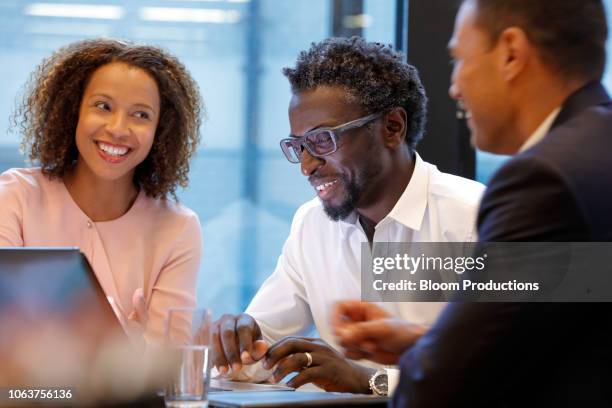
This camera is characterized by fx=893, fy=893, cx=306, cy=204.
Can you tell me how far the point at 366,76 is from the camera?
2.47 meters

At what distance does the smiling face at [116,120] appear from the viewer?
2.46m

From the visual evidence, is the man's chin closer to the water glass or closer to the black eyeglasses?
the black eyeglasses

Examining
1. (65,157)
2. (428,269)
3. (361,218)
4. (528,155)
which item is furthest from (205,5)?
(528,155)

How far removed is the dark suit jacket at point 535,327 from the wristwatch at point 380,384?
2.03 feet

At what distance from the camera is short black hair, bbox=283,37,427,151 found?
2447 millimetres

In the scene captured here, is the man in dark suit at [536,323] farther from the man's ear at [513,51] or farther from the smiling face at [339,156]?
the smiling face at [339,156]

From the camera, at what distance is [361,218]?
2523 mm

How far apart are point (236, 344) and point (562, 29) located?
3.52ft

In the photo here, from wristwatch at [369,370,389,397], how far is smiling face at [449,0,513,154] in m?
0.58

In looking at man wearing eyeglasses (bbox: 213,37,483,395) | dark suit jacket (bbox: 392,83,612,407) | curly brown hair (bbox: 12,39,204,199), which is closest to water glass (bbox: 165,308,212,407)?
dark suit jacket (bbox: 392,83,612,407)

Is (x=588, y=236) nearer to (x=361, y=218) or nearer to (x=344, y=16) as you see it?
(x=361, y=218)

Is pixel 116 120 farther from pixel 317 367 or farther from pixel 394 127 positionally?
pixel 317 367

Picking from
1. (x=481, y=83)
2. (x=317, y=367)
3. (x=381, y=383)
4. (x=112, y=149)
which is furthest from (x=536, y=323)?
(x=112, y=149)

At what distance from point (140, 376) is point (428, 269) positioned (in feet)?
3.73
